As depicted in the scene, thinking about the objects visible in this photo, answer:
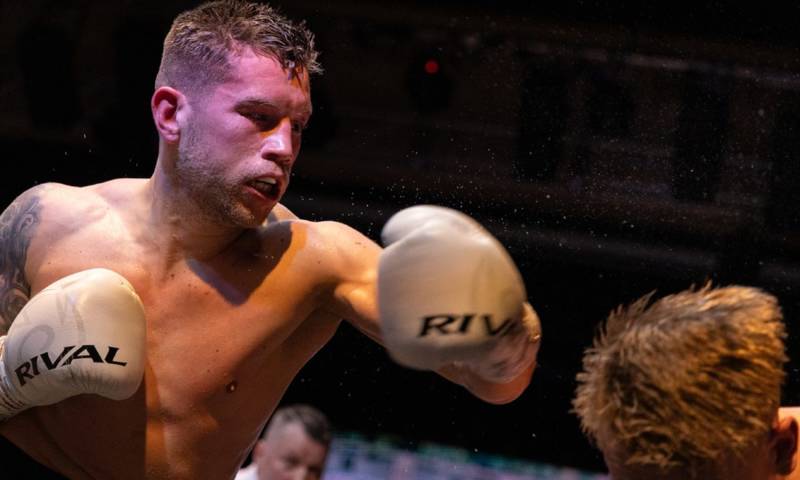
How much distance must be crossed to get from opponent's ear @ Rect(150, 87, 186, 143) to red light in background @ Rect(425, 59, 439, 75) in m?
1.32

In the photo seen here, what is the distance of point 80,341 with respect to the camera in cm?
150

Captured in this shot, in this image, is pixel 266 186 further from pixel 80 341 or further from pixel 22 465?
pixel 22 465

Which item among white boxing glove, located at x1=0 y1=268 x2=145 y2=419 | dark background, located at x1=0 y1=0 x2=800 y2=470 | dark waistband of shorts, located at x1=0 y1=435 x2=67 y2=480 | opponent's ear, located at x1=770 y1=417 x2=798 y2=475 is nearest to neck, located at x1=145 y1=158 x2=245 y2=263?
white boxing glove, located at x1=0 y1=268 x2=145 y2=419

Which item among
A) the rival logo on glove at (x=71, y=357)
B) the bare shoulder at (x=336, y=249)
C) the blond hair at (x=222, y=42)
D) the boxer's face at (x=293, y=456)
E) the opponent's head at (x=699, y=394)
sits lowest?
the boxer's face at (x=293, y=456)

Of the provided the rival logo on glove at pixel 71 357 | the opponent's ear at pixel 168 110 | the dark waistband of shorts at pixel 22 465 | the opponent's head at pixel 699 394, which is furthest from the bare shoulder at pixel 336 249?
Result: the opponent's head at pixel 699 394

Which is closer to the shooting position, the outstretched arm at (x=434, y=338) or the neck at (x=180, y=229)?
the outstretched arm at (x=434, y=338)

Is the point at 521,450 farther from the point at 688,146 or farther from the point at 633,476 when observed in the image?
the point at 633,476

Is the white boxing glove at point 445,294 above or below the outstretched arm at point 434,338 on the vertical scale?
above

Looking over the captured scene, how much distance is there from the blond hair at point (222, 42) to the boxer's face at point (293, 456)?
3.25 ft

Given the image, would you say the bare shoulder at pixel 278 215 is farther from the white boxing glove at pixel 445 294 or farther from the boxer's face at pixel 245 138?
the white boxing glove at pixel 445 294

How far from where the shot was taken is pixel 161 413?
1650mm

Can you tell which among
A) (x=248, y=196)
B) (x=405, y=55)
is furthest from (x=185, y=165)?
(x=405, y=55)

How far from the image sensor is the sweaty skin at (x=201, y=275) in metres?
1.62

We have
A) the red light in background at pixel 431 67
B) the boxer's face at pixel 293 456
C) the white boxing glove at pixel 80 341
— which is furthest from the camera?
the red light in background at pixel 431 67
